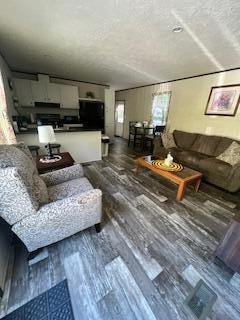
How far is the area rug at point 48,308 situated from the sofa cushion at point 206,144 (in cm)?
377

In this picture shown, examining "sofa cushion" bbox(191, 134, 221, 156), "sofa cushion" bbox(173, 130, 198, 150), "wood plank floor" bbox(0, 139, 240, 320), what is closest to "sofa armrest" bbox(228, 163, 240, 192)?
"wood plank floor" bbox(0, 139, 240, 320)

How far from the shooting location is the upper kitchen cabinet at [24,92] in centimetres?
414

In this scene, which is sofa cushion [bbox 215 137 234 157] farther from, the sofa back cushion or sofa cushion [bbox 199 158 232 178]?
the sofa back cushion

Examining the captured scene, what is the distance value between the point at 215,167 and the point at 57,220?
9.69ft

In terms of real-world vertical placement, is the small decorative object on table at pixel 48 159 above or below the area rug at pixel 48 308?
above

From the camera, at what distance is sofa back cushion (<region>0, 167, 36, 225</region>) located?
99cm

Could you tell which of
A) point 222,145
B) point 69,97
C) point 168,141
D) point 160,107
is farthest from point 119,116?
point 222,145

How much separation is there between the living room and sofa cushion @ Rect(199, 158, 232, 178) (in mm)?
21

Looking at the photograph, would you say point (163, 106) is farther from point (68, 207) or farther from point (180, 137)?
point (68, 207)

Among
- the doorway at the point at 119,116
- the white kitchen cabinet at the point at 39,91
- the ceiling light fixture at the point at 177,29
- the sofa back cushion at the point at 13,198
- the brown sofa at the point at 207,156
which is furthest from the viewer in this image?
the doorway at the point at 119,116

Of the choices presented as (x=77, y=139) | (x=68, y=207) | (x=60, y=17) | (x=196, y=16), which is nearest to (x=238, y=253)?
(x=68, y=207)

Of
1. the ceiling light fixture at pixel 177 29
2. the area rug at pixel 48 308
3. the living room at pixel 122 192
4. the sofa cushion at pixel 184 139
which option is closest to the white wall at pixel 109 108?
the living room at pixel 122 192

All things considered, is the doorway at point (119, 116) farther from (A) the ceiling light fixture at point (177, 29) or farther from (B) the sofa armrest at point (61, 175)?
(B) the sofa armrest at point (61, 175)

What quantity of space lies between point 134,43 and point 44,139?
2.05 metres
